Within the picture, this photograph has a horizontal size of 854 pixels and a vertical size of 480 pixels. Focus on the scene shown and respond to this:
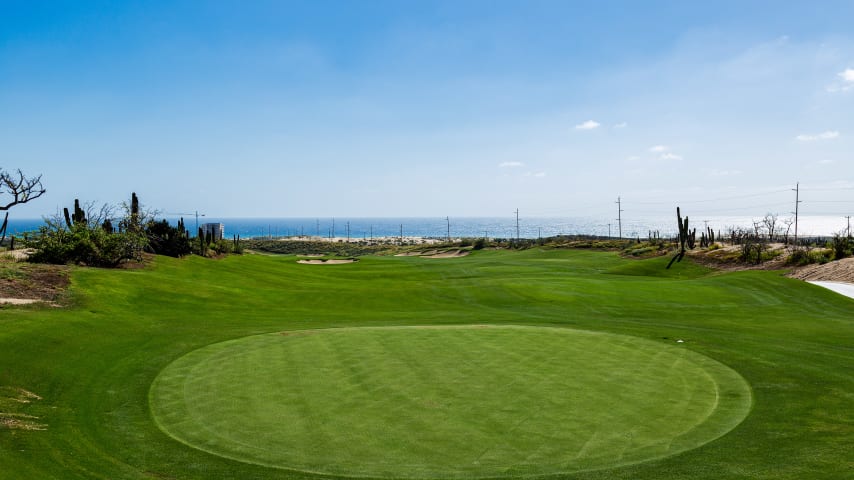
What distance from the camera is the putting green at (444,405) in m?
7.23

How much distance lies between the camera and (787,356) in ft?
44.8

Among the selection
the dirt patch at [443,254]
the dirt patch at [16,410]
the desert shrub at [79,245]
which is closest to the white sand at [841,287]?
the dirt patch at [16,410]

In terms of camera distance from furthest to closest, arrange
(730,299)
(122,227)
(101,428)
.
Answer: (122,227)
(730,299)
(101,428)

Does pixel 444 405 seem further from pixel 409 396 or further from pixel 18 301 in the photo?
pixel 18 301

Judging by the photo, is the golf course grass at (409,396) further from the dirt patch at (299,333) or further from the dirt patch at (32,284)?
the dirt patch at (32,284)

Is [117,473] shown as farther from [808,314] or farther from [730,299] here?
[730,299]

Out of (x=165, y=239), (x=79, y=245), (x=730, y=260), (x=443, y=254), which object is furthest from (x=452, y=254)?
(x=79, y=245)

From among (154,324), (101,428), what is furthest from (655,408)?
(154,324)

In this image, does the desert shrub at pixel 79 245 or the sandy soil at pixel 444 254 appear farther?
the sandy soil at pixel 444 254

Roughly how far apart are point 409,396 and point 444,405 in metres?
0.72

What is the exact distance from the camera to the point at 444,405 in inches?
352

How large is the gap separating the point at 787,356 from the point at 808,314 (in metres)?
11.7

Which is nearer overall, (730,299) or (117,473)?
(117,473)

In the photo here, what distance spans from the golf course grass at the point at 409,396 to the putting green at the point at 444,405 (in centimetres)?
4
